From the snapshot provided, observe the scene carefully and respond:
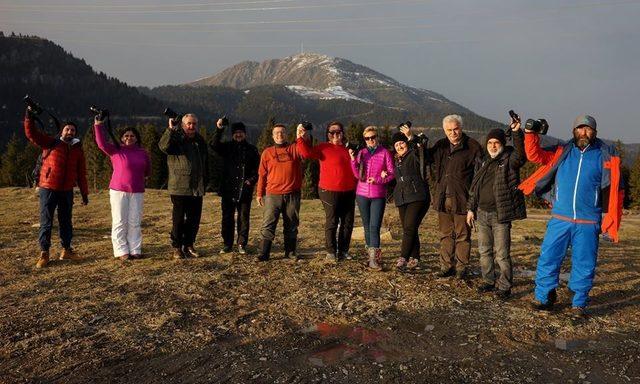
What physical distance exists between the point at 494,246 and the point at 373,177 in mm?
2140

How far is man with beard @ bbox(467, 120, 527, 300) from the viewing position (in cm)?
614

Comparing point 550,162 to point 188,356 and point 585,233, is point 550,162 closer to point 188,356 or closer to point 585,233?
point 585,233

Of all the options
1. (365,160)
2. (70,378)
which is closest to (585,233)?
(365,160)

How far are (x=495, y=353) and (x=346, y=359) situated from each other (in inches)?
59.6

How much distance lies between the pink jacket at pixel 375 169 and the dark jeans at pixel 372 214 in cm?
10

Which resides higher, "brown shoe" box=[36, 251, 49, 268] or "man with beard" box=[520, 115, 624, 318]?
"man with beard" box=[520, 115, 624, 318]

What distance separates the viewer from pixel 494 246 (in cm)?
661

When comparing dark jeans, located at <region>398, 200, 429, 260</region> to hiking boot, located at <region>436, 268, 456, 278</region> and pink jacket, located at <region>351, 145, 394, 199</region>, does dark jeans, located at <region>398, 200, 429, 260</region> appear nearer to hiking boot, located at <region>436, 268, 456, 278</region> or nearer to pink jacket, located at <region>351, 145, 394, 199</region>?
pink jacket, located at <region>351, 145, 394, 199</region>

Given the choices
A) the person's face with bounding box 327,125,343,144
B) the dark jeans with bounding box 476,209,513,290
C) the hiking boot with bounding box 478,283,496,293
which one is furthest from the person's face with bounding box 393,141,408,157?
the hiking boot with bounding box 478,283,496,293

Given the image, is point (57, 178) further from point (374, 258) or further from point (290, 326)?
point (374, 258)

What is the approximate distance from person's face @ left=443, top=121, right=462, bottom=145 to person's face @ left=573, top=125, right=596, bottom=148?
162cm

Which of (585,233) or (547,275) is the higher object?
(585,233)

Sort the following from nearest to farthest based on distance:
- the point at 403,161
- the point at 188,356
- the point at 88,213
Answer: the point at 188,356 < the point at 403,161 < the point at 88,213

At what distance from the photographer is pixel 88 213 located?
54.5 ft
